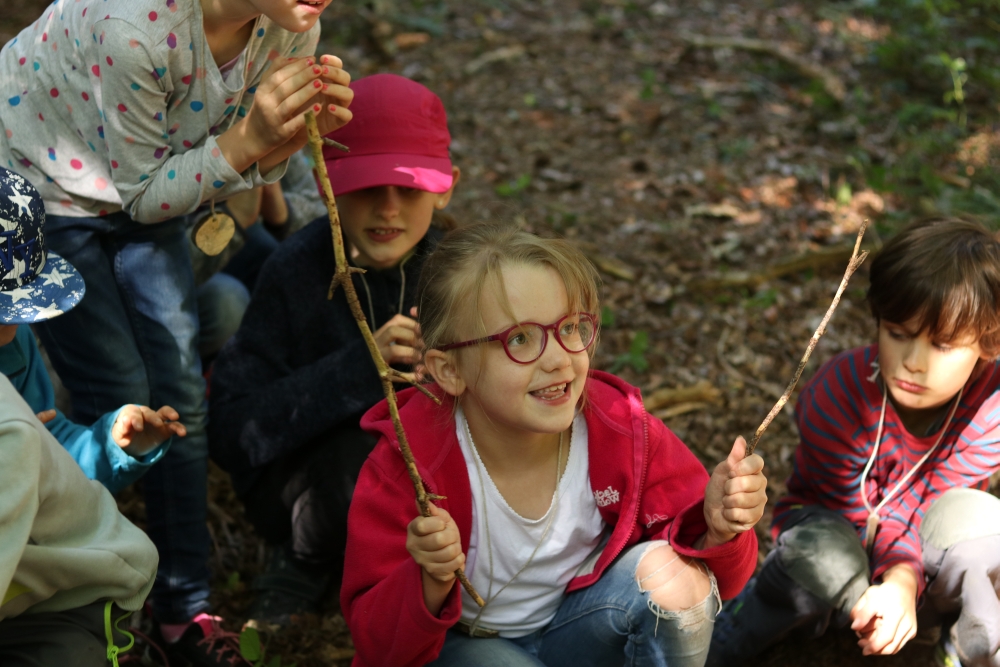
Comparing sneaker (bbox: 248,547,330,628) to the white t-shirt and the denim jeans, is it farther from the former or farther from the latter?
the denim jeans

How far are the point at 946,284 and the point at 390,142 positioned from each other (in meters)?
1.65

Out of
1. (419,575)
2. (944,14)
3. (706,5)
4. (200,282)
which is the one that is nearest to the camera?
(419,575)

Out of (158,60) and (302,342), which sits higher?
(158,60)

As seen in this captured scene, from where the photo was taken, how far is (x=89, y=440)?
226 centimetres

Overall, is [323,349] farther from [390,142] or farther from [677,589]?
[677,589]

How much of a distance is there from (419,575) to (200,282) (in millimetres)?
1850

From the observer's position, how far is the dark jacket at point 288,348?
273 centimetres

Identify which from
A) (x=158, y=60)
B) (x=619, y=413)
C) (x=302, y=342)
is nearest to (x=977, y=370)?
(x=619, y=413)

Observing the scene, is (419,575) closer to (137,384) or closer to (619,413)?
(619,413)

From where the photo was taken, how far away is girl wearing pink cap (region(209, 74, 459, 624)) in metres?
2.69

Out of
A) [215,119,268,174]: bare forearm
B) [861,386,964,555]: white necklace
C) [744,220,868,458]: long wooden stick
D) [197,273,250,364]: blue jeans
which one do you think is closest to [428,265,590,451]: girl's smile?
[744,220,868,458]: long wooden stick

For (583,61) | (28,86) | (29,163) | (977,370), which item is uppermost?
(28,86)

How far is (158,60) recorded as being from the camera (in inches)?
88.3

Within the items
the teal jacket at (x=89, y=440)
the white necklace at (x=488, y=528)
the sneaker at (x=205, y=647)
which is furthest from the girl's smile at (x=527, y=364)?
the sneaker at (x=205, y=647)
